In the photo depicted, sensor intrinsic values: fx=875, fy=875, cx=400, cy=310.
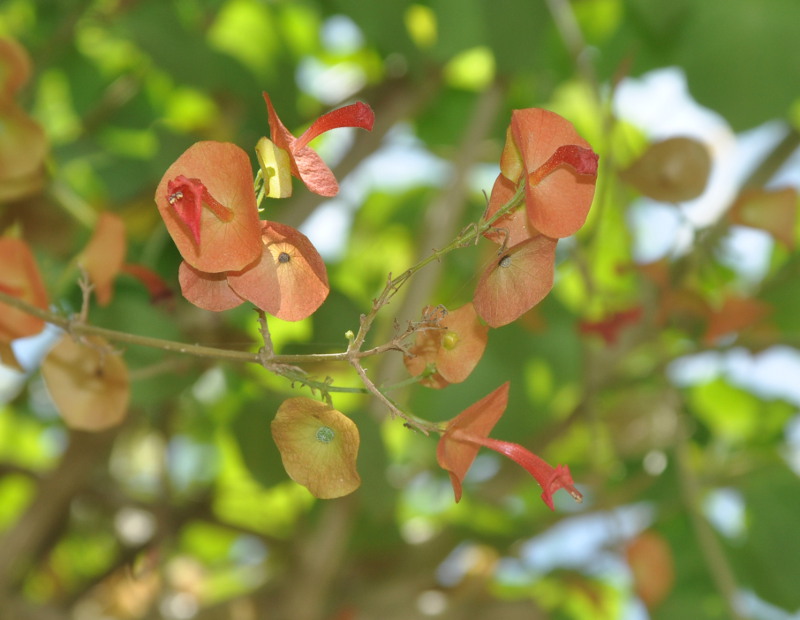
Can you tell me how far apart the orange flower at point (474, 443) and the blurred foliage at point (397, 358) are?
16cm

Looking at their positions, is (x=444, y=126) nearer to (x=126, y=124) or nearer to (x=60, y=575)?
(x=126, y=124)

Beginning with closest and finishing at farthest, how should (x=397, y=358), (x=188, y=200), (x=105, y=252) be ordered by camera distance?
(x=188, y=200)
(x=105, y=252)
(x=397, y=358)

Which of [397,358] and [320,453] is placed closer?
[320,453]

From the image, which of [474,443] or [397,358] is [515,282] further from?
[397,358]

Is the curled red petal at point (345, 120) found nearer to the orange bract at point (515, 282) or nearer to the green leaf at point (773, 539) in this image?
the orange bract at point (515, 282)

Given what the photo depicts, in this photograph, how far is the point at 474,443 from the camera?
0.22m

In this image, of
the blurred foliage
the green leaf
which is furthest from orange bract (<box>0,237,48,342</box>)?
the green leaf

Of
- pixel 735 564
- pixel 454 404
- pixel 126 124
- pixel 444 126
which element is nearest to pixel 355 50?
pixel 444 126

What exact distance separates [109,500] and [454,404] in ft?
1.11

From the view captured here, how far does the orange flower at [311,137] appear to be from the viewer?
207mm

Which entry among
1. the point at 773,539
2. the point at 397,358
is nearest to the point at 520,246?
the point at 397,358

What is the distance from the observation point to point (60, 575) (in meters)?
0.85

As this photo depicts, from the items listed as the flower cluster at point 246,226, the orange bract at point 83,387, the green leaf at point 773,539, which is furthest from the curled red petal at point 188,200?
the green leaf at point 773,539

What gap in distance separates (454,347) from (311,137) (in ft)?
0.21
